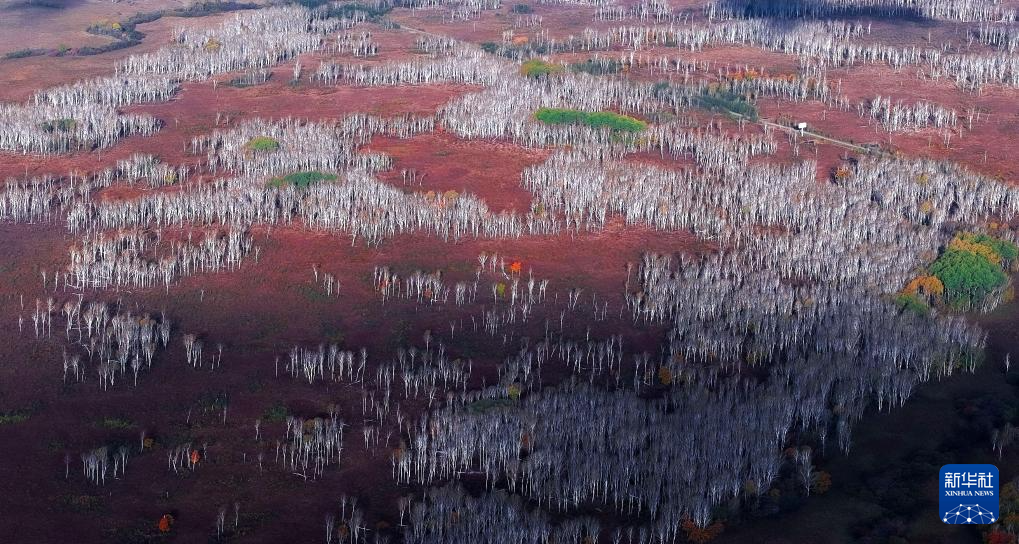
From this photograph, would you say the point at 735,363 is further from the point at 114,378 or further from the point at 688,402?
the point at 114,378

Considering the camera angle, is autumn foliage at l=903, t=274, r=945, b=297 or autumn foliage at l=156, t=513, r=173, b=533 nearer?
autumn foliage at l=156, t=513, r=173, b=533

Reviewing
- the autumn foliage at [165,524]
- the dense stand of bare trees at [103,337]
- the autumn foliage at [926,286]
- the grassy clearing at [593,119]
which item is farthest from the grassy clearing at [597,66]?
the autumn foliage at [165,524]

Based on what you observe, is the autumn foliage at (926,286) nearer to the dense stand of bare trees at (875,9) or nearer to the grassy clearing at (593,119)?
the grassy clearing at (593,119)

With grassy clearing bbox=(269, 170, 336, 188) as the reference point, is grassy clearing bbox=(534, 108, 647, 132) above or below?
above

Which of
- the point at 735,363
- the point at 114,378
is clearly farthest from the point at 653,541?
the point at 114,378

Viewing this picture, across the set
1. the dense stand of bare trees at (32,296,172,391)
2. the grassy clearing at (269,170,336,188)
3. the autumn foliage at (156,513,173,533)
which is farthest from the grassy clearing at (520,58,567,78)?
the autumn foliage at (156,513,173,533)

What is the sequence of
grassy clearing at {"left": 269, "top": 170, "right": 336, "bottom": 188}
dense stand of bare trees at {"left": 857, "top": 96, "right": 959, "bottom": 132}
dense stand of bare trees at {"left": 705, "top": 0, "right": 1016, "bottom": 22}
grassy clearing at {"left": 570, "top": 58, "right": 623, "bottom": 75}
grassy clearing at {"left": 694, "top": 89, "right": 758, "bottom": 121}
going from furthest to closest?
dense stand of bare trees at {"left": 705, "top": 0, "right": 1016, "bottom": 22} < grassy clearing at {"left": 570, "top": 58, "right": 623, "bottom": 75} < grassy clearing at {"left": 694, "top": 89, "right": 758, "bottom": 121} < dense stand of bare trees at {"left": 857, "top": 96, "right": 959, "bottom": 132} < grassy clearing at {"left": 269, "top": 170, "right": 336, "bottom": 188}

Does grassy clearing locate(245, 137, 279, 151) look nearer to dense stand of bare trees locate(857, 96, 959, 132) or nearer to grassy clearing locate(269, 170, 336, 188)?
grassy clearing locate(269, 170, 336, 188)

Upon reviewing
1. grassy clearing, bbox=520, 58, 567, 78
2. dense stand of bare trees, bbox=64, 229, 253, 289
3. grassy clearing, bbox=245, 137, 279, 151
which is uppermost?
grassy clearing, bbox=520, 58, 567, 78
